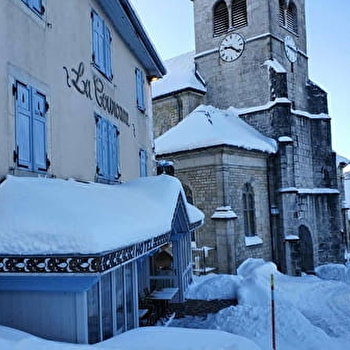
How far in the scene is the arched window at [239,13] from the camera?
22422 mm

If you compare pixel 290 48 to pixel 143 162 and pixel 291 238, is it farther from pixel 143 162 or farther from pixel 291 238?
pixel 143 162

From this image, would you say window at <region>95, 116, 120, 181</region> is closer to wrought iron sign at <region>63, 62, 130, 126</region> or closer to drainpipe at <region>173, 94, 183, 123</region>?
wrought iron sign at <region>63, 62, 130, 126</region>

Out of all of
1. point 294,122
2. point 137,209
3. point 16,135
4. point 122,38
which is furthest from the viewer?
point 294,122

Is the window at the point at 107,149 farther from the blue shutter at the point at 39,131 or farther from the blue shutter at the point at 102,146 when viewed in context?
the blue shutter at the point at 39,131

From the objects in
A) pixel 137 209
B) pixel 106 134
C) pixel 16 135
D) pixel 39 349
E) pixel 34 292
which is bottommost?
pixel 39 349

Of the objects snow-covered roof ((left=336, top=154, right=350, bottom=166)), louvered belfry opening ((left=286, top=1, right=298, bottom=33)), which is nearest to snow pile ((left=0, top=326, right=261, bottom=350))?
louvered belfry opening ((left=286, top=1, right=298, bottom=33))

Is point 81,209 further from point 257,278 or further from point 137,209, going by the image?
point 257,278

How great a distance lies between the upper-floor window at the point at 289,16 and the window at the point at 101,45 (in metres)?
16.2

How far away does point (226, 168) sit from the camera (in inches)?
674

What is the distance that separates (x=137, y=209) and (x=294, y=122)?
56.1 feet

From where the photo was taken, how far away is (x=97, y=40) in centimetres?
855

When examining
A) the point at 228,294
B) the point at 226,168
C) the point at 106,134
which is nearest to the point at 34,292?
the point at 106,134

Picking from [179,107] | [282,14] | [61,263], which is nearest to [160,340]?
[61,263]

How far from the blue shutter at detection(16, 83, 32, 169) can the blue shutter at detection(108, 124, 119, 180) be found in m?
3.48
